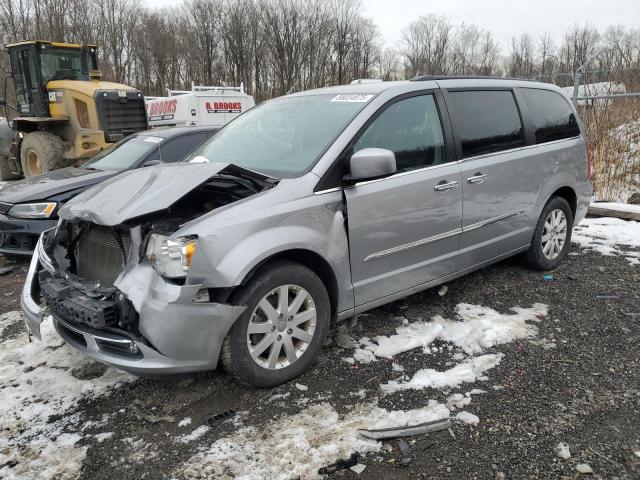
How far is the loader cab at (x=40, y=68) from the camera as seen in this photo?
11031 mm

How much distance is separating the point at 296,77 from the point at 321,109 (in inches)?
1641

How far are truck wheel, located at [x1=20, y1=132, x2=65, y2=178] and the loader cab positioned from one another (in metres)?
0.94

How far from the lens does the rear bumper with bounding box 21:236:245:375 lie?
2645mm

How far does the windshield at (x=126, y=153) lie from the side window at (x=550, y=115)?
4386 millimetres

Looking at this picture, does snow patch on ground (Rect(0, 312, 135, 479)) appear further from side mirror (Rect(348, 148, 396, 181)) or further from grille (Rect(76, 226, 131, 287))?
side mirror (Rect(348, 148, 396, 181))

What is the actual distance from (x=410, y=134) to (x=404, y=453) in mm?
2223

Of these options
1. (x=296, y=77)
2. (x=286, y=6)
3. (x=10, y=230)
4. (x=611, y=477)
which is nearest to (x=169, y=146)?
(x=10, y=230)

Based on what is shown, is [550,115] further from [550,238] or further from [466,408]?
[466,408]

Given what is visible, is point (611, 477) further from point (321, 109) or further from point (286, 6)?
point (286, 6)

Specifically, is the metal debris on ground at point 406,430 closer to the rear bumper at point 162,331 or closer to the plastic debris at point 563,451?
the plastic debris at point 563,451

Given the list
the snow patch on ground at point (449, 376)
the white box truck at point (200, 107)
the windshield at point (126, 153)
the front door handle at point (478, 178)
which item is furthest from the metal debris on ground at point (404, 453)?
the white box truck at point (200, 107)

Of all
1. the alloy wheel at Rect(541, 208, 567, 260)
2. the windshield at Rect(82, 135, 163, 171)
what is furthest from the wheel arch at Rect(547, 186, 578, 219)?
the windshield at Rect(82, 135, 163, 171)

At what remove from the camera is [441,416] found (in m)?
2.80

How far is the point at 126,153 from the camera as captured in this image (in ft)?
21.3
